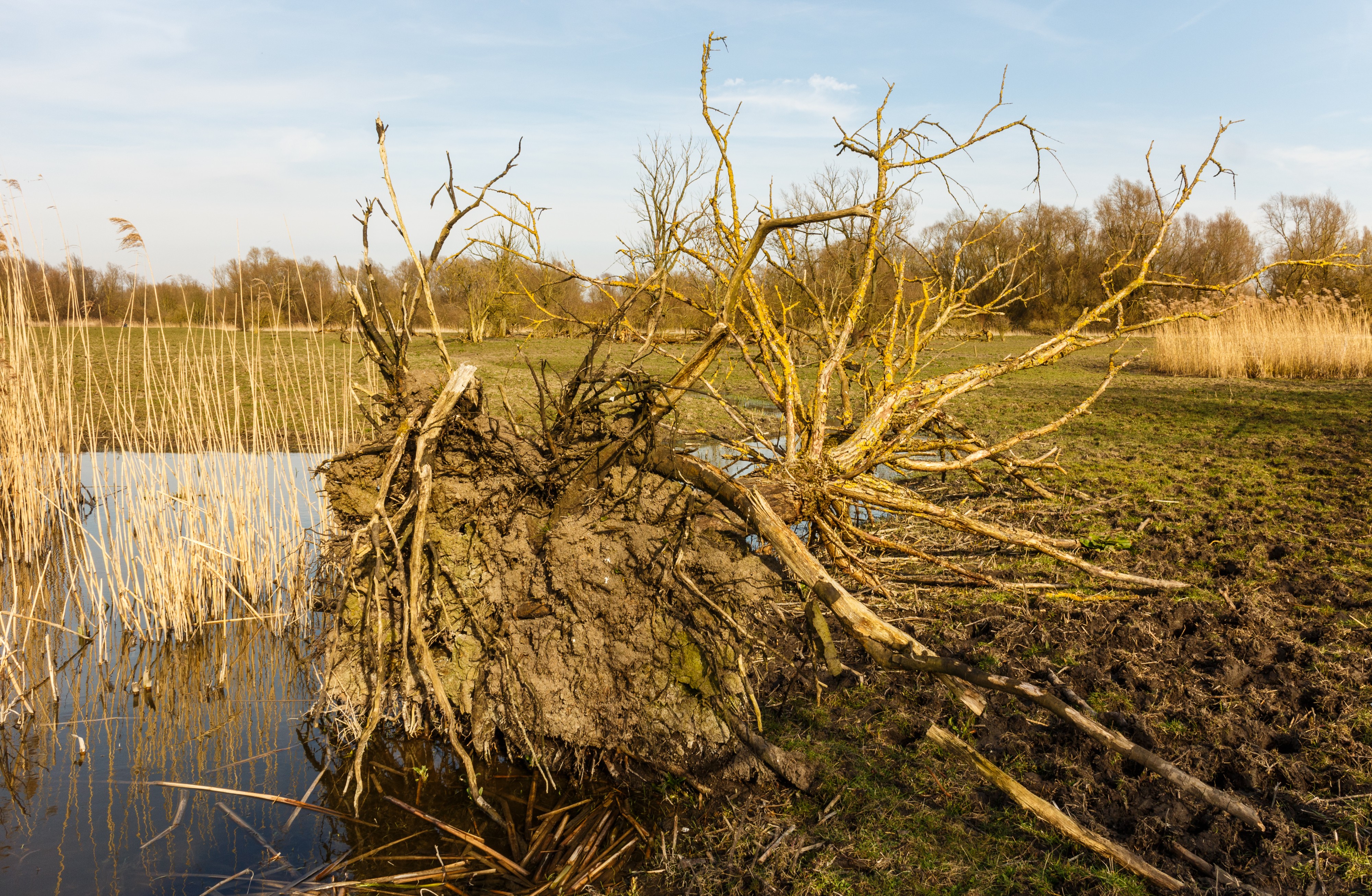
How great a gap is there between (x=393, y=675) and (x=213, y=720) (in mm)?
1510

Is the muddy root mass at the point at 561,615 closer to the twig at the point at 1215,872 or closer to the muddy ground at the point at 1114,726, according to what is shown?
the muddy ground at the point at 1114,726

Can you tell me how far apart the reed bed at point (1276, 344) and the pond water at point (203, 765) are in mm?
15789

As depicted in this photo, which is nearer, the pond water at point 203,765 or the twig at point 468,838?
the twig at point 468,838

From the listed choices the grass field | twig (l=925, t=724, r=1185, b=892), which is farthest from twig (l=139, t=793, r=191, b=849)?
twig (l=925, t=724, r=1185, b=892)

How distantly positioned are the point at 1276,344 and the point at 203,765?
60.3 feet

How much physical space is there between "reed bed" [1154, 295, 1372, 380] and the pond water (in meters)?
15.8

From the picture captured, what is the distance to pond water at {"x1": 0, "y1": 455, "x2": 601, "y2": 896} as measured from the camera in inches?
125

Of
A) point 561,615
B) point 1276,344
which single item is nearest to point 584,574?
point 561,615

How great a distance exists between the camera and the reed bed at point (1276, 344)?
14.6 meters

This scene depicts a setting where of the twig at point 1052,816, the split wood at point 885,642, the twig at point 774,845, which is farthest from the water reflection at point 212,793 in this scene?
the twig at point 1052,816

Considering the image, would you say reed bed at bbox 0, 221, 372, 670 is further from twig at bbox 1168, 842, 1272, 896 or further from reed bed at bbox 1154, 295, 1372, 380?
reed bed at bbox 1154, 295, 1372, 380

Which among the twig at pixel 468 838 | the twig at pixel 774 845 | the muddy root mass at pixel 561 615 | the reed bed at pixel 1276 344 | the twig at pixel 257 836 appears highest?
the reed bed at pixel 1276 344

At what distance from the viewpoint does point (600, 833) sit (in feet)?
10.5

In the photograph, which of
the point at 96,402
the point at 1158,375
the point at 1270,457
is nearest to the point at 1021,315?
the point at 1158,375
